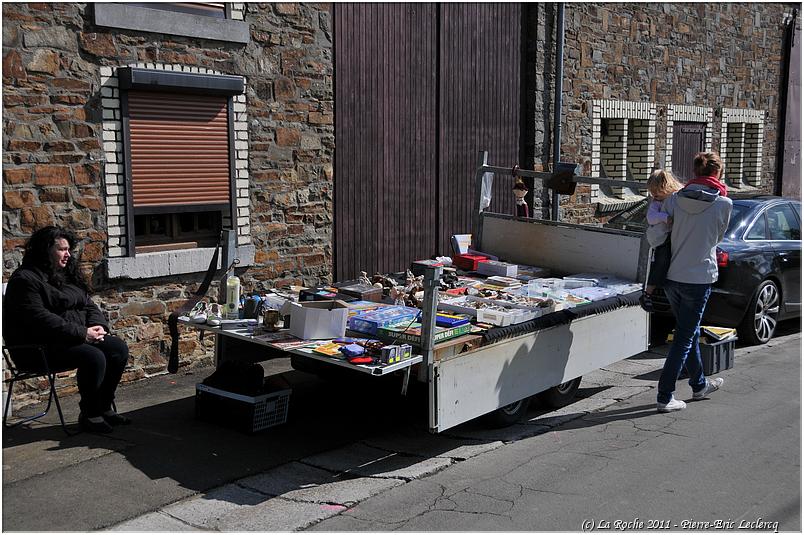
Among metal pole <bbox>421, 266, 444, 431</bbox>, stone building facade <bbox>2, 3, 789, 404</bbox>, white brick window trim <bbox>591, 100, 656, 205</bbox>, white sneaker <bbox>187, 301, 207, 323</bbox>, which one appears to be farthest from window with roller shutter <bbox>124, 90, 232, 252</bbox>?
white brick window trim <bbox>591, 100, 656, 205</bbox>

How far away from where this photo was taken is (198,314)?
21.5 ft

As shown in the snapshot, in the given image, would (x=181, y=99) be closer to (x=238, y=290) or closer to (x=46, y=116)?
(x=46, y=116)

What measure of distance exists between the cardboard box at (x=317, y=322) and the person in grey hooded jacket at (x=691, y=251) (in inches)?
104

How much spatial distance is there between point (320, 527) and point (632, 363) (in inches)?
186

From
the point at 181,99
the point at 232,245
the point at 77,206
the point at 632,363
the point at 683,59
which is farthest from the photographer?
the point at 683,59

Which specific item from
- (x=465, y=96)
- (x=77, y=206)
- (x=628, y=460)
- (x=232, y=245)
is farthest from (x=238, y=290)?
(x=465, y=96)

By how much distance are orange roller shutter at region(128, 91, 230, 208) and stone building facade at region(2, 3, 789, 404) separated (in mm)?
126

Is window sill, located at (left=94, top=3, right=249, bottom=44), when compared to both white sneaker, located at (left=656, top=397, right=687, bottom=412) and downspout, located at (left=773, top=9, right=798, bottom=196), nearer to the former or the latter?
white sneaker, located at (left=656, top=397, right=687, bottom=412)

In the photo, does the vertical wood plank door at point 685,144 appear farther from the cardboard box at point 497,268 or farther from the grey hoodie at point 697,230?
the grey hoodie at point 697,230

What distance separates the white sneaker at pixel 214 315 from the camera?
6262mm

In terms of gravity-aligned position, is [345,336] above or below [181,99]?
below

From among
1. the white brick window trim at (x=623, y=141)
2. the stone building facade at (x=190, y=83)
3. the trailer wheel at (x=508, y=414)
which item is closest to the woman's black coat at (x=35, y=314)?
the stone building facade at (x=190, y=83)

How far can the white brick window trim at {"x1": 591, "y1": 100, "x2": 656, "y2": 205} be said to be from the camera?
13.5 metres

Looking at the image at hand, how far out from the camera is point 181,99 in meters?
8.03
